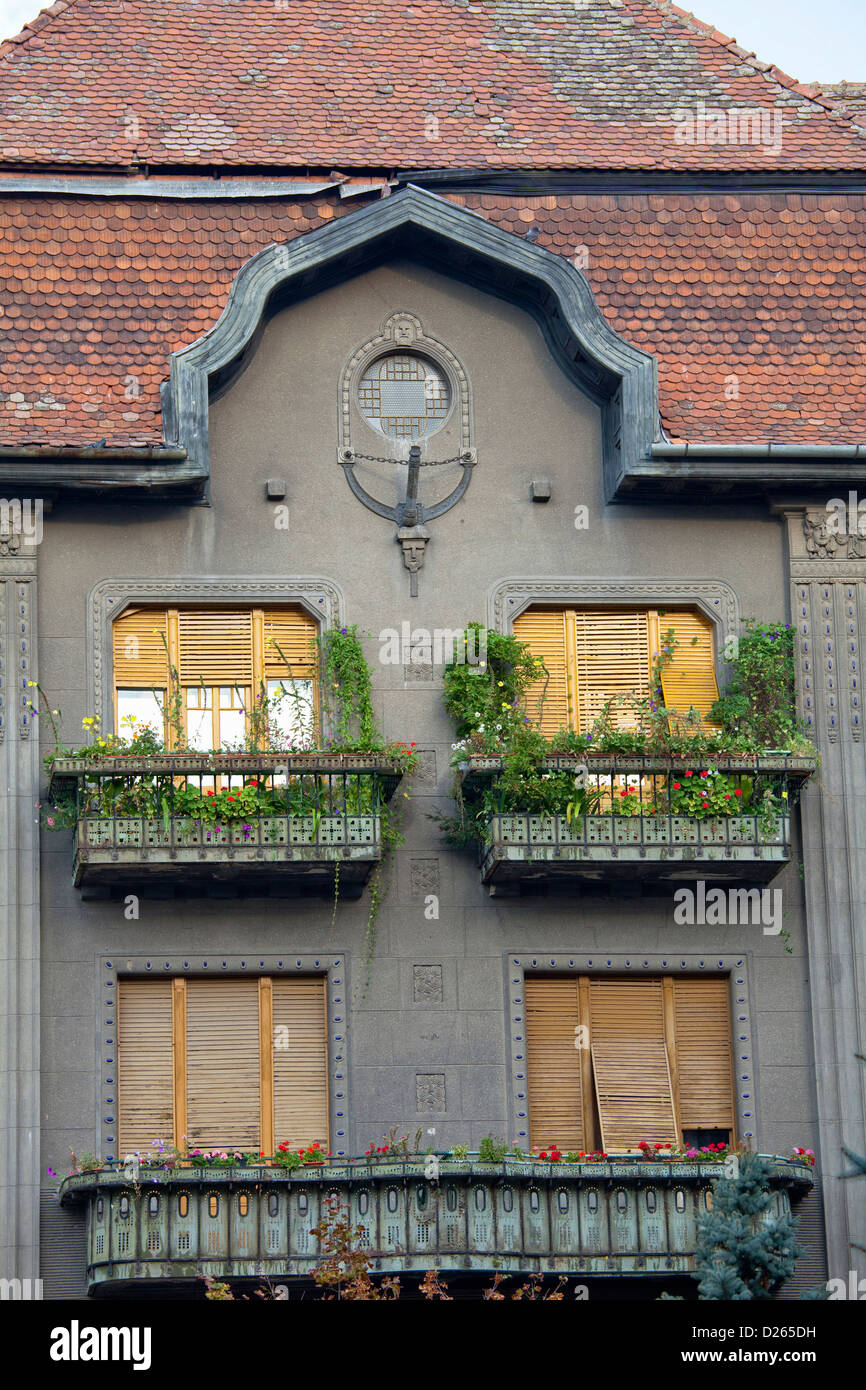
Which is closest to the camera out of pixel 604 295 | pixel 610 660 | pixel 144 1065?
pixel 144 1065

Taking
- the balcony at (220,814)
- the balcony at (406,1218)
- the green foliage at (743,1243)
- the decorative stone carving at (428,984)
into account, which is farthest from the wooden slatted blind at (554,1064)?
the balcony at (220,814)

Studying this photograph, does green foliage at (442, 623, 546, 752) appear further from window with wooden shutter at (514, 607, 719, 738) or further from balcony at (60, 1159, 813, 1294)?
balcony at (60, 1159, 813, 1294)

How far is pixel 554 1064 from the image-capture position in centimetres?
2856

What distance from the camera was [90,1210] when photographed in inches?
1054

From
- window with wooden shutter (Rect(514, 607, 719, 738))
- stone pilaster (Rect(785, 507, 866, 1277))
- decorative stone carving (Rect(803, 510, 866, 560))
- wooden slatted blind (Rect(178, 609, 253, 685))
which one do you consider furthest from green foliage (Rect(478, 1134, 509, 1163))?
decorative stone carving (Rect(803, 510, 866, 560))

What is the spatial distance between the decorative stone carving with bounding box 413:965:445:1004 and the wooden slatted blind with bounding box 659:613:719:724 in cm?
387

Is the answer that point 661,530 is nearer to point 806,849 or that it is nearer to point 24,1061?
point 806,849

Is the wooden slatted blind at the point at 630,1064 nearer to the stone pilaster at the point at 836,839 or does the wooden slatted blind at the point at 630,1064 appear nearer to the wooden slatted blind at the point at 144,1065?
the stone pilaster at the point at 836,839

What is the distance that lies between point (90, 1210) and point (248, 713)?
5.45m

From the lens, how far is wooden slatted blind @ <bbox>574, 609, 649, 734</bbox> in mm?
29750

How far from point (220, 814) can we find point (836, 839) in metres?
6.46

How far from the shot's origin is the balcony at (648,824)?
28.0m

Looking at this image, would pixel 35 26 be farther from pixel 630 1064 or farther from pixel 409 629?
pixel 630 1064

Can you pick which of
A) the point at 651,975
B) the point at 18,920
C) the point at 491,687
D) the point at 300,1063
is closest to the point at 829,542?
the point at 491,687
